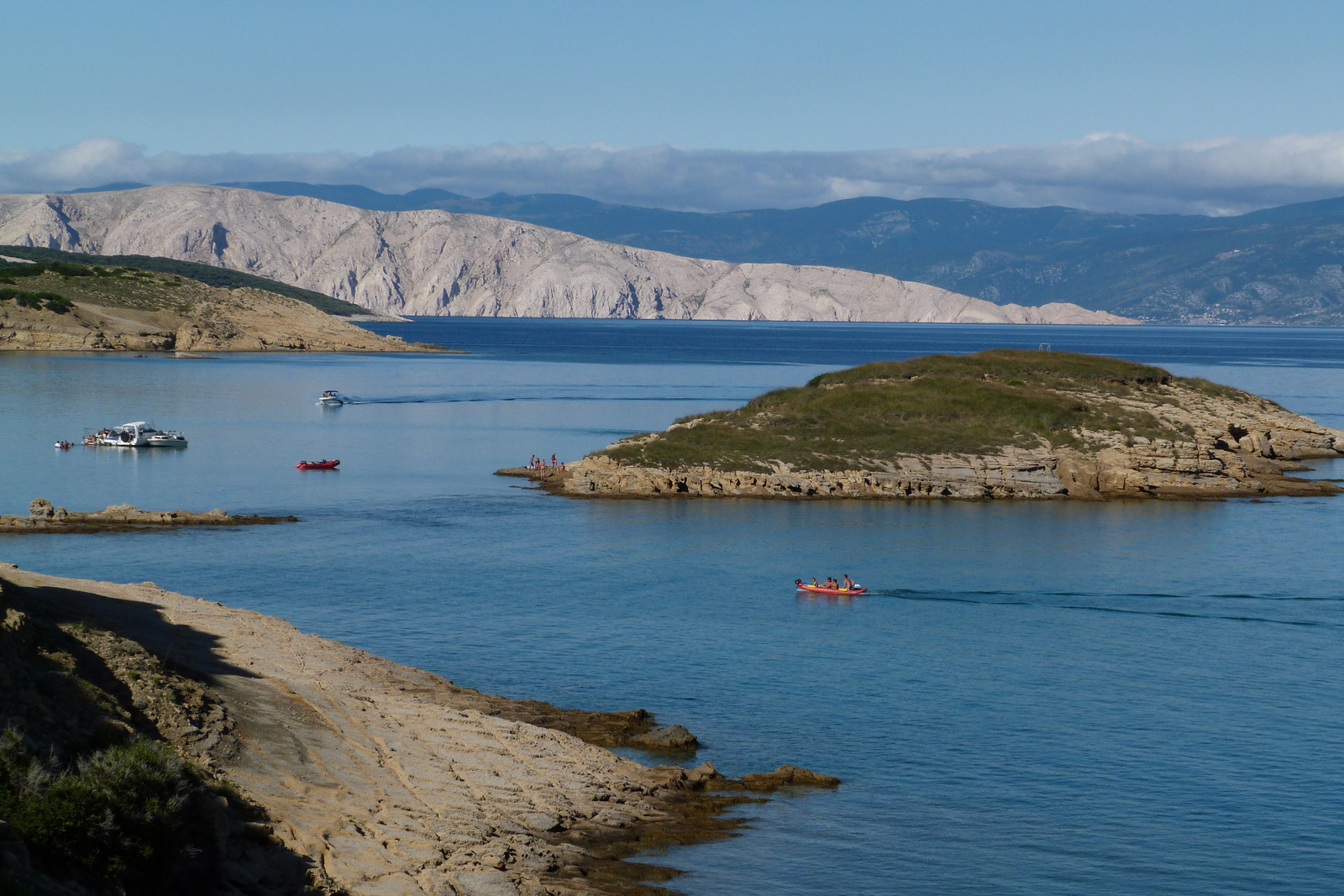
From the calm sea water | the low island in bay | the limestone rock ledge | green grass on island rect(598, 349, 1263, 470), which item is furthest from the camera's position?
green grass on island rect(598, 349, 1263, 470)

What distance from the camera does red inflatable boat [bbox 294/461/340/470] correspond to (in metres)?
83.0

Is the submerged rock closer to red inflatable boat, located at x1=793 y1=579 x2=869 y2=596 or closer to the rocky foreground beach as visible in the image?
the rocky foreground beach

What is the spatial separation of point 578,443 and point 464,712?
6561 centimetres

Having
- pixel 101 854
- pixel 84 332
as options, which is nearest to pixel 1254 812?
pixel 101 854

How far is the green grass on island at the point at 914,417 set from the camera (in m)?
80.9

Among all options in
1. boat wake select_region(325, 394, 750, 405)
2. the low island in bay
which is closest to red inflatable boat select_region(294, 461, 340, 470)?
the low island in bay

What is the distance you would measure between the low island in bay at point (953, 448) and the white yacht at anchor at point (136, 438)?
2679 cm

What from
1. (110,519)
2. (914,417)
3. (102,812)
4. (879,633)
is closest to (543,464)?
(914,417)

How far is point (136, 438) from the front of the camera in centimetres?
9075

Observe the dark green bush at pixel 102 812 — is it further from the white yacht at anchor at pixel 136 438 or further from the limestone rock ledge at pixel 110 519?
the white yacht at anchor at pixel 136 438

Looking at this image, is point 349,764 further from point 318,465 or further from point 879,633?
point 318,465

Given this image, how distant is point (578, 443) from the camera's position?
95.4m

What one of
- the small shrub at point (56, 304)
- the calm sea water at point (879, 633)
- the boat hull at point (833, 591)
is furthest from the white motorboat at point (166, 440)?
the small shrub at point (56, 304)

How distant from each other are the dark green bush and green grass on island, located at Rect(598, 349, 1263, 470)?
60245 mm
